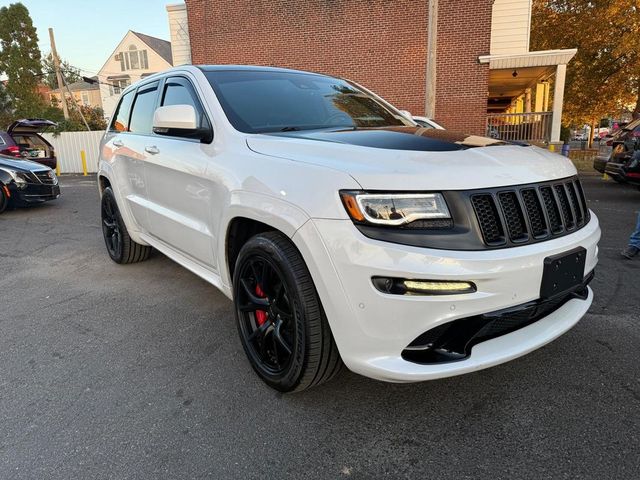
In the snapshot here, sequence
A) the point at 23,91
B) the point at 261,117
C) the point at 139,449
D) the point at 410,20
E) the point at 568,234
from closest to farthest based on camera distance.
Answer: the point at 139,449, the point at 568,234, the point at 261,117, the point at 410,20, the point at 23,91

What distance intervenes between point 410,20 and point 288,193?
1654 cm

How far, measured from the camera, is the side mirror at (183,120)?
2781 mm

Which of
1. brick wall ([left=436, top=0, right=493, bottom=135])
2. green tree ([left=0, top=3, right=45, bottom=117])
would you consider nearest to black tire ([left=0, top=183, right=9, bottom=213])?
brick wall ([left=436, top=0, right=493, bottom=135])

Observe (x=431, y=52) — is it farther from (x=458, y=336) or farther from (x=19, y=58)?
(x=19, y=58)

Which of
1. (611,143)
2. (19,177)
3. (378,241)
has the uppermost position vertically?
(378,241)

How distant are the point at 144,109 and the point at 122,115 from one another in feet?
2.38

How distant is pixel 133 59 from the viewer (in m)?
44.1

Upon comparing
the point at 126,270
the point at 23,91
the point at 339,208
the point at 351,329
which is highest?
the point at 23,91

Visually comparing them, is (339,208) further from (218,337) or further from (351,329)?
(218,337)

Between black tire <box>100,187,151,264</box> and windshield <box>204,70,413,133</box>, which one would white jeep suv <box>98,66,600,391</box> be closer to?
windshield <box>204,70,413,133</box>

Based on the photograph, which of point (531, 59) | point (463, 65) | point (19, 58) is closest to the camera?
point (531, 59)

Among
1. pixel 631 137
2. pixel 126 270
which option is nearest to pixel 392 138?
pixel 126 270

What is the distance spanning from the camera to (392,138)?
8.25ft

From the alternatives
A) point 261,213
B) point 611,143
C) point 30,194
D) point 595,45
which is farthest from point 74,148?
point 595,45
